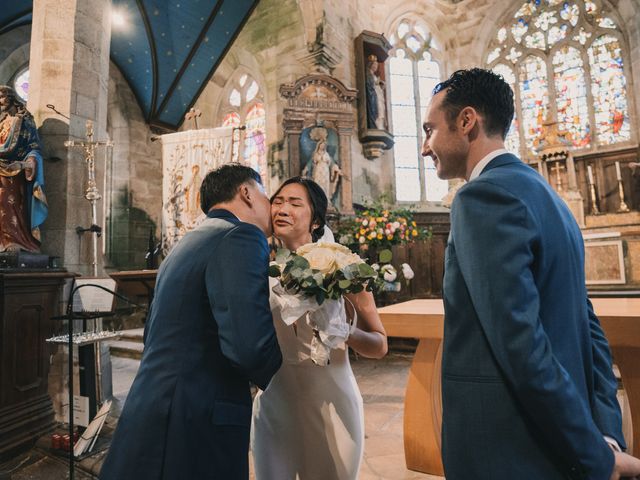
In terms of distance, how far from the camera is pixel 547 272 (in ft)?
2.98

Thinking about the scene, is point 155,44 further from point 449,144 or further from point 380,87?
point 449,144

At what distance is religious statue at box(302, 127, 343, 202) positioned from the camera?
725cm

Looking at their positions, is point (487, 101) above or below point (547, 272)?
above

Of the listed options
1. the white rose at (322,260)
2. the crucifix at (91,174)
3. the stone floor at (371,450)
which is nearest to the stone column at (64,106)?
the crucifix at (91,174)

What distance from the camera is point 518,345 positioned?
811 millimetres

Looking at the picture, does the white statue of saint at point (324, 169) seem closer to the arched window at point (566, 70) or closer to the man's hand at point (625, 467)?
the arched window at point (566, 70)

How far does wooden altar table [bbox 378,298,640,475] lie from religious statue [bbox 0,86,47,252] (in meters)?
3.43

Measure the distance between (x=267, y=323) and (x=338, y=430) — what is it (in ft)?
2.11

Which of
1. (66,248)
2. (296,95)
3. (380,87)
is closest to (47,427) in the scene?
(66,248)

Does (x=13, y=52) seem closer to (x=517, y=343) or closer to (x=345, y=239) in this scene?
(x=345, y=239)

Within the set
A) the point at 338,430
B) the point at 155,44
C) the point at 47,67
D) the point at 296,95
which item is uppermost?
the point at 155,44

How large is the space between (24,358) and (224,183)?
299 centimetres

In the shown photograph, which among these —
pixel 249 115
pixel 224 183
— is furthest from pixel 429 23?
pixel 224 183

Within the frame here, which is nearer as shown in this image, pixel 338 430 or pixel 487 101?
pixel 487 101
